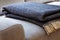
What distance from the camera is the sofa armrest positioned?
73 cm

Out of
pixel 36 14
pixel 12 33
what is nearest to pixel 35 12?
pixel 36 14

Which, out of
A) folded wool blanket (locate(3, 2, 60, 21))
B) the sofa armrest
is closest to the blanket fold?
folded wool blanket (locate(3, 2, 60, 21))

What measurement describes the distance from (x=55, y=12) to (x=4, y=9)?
1.74 ft

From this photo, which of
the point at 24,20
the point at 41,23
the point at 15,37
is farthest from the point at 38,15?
the point at 15,37

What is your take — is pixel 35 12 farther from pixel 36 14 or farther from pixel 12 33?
pixel 12 33

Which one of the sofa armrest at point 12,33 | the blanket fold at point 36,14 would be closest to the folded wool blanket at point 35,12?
the blanket fold at point 36,14

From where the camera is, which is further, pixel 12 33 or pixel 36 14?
pixel 36 14

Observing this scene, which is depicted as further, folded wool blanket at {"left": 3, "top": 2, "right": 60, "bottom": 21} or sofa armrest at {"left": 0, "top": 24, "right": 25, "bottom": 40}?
folded wool blanket at {"left": 3, "top": 2, "right": 60, "bottom": 21}

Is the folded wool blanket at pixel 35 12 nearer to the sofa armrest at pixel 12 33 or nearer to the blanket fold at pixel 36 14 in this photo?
the blanket fold at pixel 36 14

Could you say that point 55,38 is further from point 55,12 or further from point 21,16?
point 21,16

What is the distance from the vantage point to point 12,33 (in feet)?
2.51

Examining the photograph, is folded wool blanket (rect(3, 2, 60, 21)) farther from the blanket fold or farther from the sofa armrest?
the sofa armrest

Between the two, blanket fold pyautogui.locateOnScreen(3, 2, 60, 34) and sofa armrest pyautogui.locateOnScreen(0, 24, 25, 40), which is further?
blanket fold pyautogui.locateOnScreen(3, 2, 60, 34)

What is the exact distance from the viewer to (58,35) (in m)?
1.11
